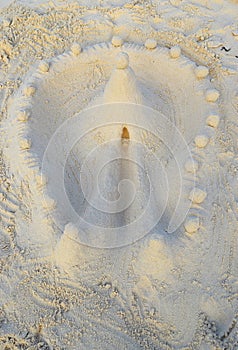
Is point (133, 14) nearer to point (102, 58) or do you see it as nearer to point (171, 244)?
point (102, 58)

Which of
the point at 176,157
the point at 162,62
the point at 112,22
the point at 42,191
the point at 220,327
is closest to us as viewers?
the point at 220,327

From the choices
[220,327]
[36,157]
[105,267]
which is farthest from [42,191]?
[220,327]

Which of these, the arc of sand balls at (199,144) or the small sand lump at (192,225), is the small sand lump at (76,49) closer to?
the arc of sand balls at (199,144)

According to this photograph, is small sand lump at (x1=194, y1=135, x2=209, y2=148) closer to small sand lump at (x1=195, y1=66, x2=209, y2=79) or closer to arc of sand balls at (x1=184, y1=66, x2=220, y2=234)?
arc of sand balls at (x1=184, y1=66, x2=220, y2=234)

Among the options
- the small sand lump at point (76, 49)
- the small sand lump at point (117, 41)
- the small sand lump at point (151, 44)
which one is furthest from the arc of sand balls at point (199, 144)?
the small sand lump at point (76, 49)

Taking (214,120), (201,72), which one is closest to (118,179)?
(214,120)
